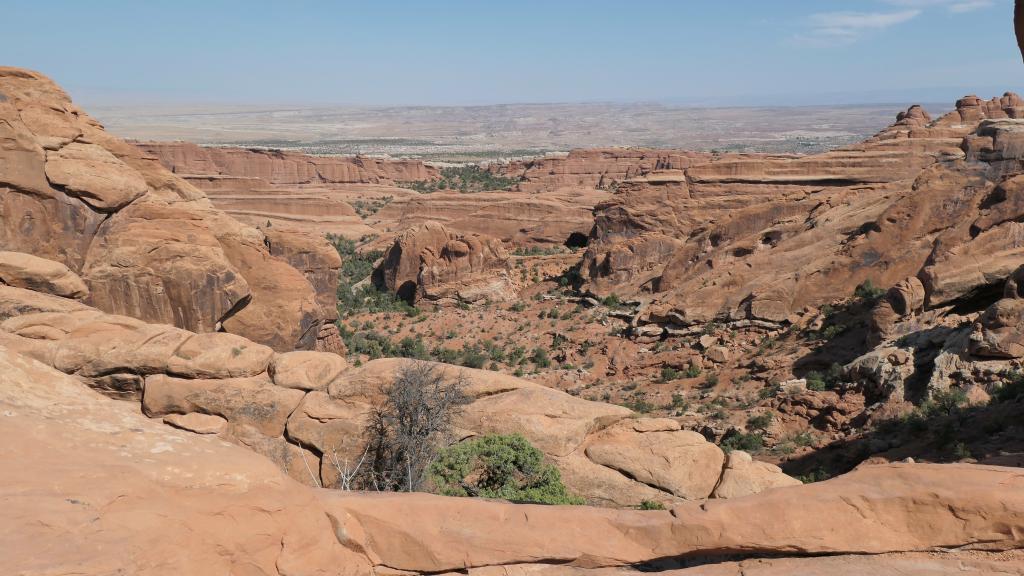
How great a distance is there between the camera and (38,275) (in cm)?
1529

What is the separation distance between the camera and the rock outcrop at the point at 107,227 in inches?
671

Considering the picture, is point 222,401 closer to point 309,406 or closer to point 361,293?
point 309,406

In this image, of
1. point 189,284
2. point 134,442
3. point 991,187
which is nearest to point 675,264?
point 991,187

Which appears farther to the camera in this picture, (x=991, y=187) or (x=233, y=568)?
(x=991, y=187)

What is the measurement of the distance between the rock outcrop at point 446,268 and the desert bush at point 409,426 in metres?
27.0

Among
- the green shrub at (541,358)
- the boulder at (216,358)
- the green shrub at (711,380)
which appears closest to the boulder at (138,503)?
the boulder at (216,358)

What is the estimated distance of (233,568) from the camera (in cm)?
629

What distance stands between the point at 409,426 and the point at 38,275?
10108 mm

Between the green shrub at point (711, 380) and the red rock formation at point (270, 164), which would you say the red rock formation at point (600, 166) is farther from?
the green shrub at point (711, 380)

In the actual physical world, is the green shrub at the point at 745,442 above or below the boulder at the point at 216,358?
below

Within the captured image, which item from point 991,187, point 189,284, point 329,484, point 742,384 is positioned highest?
point 991,187

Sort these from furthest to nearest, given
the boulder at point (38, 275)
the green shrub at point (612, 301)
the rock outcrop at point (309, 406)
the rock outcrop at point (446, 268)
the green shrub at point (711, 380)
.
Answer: the rock outcrop at point (446, 268) → the green shrub at point (612, 301) → the green shrub at point (711, 380) → the boulder at point (38, 275) → the rock outcrop at point (309, 406)

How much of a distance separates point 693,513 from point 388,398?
7208mm

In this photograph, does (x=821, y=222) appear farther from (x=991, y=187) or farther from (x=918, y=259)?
(x=991, y=187)
